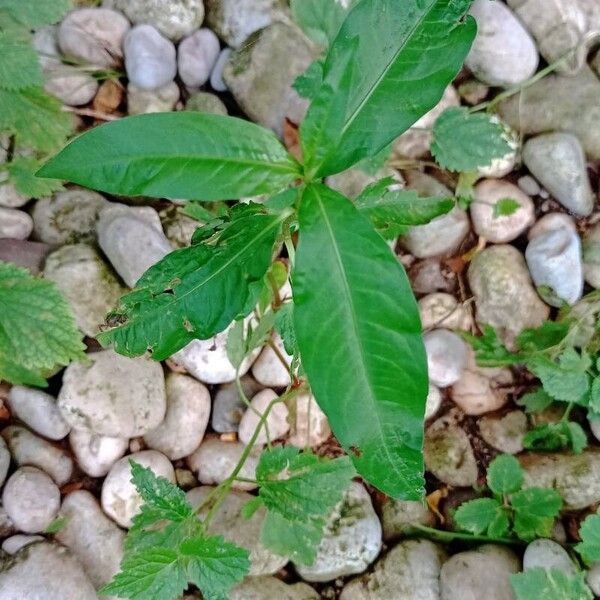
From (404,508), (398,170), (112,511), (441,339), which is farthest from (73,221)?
(404,508)

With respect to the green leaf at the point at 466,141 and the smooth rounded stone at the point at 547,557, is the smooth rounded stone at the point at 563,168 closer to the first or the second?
the green leaf at the point at 466,141

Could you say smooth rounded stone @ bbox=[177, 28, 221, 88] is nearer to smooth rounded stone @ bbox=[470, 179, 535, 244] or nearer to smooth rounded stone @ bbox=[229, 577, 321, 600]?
smooth rounded stone @ bbox=[470, 179, 535, 244]

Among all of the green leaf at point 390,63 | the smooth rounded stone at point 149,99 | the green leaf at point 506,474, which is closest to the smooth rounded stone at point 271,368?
the green leaf at point 506,474

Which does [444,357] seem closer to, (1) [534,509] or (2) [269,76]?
(1) [534,509]

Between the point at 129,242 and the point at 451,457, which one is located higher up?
the point at 129,242

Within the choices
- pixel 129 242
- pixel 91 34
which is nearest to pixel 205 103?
pixel 91 34

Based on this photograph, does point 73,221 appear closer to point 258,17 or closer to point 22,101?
point 22,101
